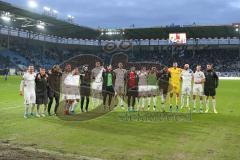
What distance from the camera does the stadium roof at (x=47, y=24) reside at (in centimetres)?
5569

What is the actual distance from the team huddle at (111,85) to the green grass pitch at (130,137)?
1384 millimetres

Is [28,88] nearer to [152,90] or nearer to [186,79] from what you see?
[152,90]

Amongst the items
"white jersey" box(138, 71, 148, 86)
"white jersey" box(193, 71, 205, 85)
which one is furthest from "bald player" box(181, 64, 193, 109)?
"white jersey" box(138, 71, 148, 86)

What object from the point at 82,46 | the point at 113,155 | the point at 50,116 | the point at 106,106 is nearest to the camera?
the point at 113,155

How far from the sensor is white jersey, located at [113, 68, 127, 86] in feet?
58.6

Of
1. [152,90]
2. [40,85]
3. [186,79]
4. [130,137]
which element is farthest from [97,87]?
[130,137]

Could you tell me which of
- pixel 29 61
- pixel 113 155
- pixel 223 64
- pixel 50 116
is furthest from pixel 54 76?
pixel 223 64

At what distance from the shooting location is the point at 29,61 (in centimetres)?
6794

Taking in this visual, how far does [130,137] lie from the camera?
11.5 meters

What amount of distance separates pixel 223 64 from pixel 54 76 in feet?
215

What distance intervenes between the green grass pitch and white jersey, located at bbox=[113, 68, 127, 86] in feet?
9.22

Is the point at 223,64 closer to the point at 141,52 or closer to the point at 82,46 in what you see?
the point at 141,52

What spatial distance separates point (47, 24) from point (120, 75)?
50.8m

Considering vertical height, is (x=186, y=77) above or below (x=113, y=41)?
below
